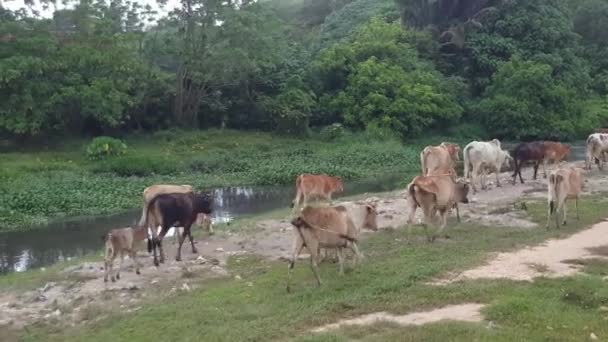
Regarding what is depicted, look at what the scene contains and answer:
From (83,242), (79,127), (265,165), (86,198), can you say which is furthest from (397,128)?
(83,242)

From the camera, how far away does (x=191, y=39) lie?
121 feet

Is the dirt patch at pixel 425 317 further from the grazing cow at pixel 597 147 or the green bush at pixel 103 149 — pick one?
the green bush at pixel 103 149

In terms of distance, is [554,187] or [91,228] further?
[91,228]

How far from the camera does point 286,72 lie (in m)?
42.3

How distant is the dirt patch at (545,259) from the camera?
12374mm

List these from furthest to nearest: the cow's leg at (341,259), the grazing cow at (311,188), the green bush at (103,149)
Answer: the green bush at (103,149)
the grazing cow at (311,188)
the cow's leg at (341,259)

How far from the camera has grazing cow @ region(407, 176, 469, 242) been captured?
15.5 meters

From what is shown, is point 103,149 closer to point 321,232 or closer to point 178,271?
point 178,271

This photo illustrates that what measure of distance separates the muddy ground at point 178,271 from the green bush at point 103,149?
1395cm

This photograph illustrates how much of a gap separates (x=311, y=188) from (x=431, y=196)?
448 cm

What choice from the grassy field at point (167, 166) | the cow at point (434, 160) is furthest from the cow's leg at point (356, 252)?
the grassy field at point (167, 166)

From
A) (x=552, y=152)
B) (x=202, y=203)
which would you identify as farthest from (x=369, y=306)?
(x=552, y=152)

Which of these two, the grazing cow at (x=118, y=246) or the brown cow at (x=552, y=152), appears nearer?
the grazing cow at (x=118, y=246)

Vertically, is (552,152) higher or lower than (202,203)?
higher
